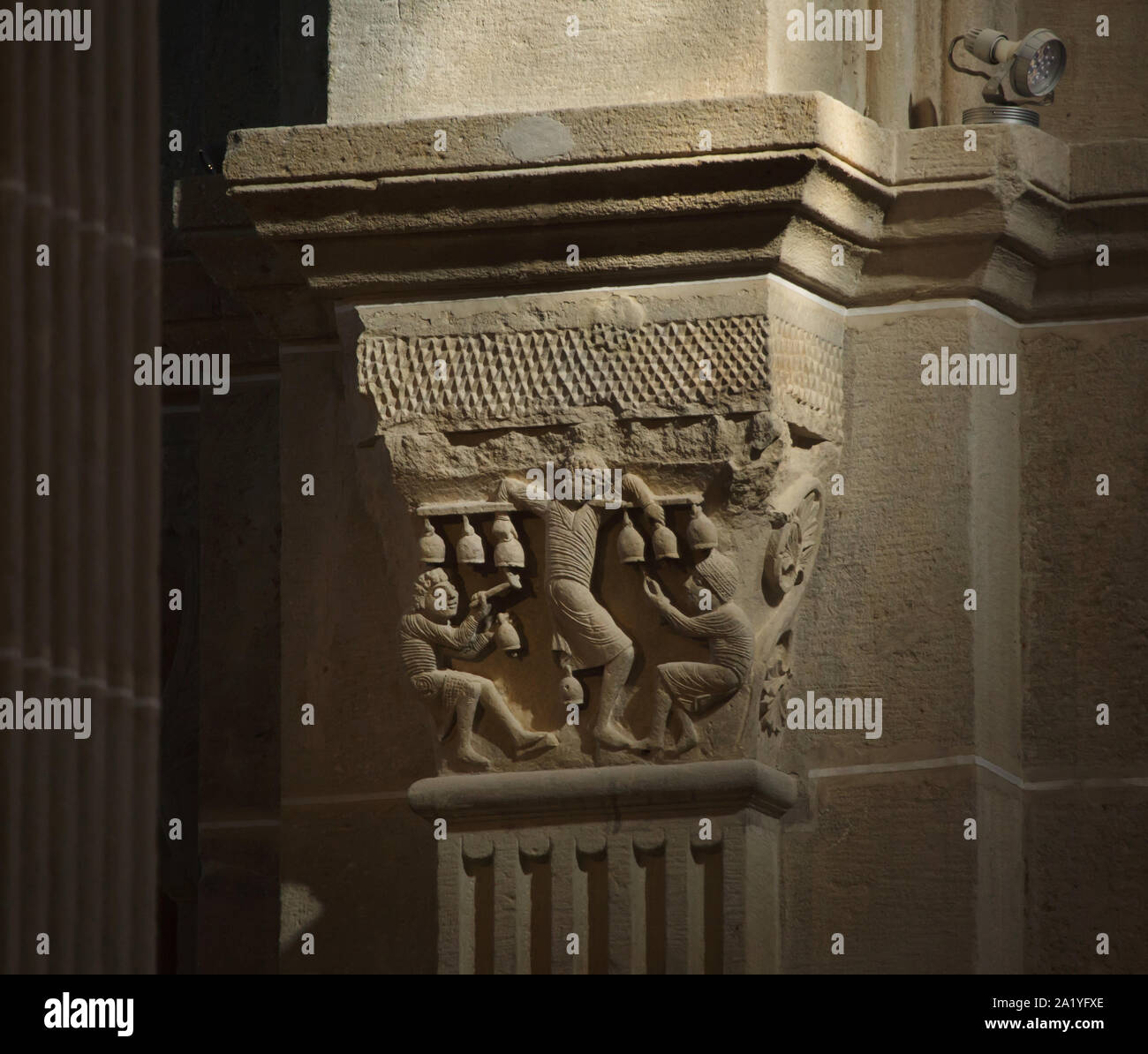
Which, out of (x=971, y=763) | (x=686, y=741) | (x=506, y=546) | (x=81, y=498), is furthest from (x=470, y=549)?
(x=971, y=763)

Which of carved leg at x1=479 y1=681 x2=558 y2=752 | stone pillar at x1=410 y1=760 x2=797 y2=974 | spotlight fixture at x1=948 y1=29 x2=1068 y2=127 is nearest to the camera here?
stone pillar at x1=410 y1=760 x2=797 y2=974

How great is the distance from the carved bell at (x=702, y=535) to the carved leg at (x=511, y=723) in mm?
408

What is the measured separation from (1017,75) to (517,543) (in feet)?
4.10

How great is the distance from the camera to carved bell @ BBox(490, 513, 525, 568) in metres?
5.40

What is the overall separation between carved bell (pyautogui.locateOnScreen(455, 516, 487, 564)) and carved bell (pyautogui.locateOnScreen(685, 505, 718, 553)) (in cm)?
37

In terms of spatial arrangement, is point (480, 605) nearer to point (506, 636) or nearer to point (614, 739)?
point (506, 636)

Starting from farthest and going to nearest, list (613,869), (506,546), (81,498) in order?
1. (81,498)
2. (506,546)
3. (613,869)

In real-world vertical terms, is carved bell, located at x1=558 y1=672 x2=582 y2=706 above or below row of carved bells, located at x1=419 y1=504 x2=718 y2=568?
below

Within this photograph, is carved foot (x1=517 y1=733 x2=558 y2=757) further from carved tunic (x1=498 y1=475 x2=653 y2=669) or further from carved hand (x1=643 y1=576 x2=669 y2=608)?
carved hand (x1=643 y1=576 x2=669 y2=608)

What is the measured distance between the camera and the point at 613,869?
17.4ft

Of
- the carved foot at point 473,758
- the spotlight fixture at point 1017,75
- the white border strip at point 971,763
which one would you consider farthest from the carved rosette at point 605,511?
the spotlight fixture at point 1017,75

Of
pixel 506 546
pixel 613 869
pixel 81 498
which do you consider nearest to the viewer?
pixel 613 869

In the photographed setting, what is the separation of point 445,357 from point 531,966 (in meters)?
1.07

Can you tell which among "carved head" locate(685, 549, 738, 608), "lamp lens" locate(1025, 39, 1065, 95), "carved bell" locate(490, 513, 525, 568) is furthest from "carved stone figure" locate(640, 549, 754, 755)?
"lamp lens" locate(1025, 39, 1065, 95)
